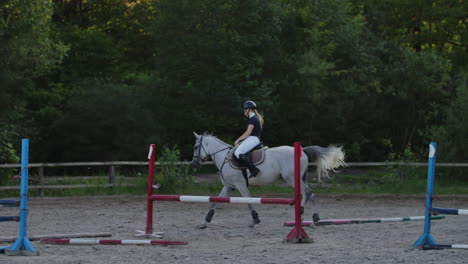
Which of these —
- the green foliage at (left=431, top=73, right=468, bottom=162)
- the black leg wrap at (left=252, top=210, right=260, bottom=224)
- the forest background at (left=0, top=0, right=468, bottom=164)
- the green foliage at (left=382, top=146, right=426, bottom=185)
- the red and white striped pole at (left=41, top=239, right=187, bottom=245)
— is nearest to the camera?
the red and white striped pole at (left=41, top=239, right=187, bottom=245)

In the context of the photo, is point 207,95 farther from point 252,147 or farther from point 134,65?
point 252,147

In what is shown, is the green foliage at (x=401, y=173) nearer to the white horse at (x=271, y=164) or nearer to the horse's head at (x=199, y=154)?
the white horse at (x=271, y=164)

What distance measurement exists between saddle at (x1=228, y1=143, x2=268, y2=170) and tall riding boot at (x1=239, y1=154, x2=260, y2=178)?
0.41ft

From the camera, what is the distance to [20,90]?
25109 mm

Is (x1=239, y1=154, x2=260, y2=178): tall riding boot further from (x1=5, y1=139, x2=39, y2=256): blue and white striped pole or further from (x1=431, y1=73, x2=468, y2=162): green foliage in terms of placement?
(x1=431, y1=73, x2=468, y2=162): green foliage

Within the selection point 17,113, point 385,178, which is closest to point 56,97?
point 17,113

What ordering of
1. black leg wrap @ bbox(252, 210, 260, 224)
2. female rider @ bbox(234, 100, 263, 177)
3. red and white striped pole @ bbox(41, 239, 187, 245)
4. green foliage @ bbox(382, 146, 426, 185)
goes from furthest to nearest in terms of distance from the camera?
green foliage @ bbox(382, 146, 426, 185), black leg wrap @ bbox(252, 210, 260, 224), female rider @ bbox(234, 100, 263, 177), red and white striped pole @ bbox(41, 239, 187, 245)

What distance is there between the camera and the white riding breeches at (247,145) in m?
14.0

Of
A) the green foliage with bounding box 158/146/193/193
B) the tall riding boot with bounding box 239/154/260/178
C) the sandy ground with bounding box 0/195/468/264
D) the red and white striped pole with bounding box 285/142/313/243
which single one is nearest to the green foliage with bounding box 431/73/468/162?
the sandy ground with bounding box 0/195/468/264

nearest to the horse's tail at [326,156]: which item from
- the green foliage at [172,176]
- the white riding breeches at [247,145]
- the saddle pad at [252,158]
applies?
the saddle pad at [252,158]

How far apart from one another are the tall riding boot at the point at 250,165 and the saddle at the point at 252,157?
125mm

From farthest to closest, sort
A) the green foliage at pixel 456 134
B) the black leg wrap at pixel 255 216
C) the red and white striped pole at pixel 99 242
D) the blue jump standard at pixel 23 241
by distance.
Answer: the green foliage at pixel 456 134, the black leg wrap at pixel 255 216, the red and white striped pole at pixel 99 242, the blue jump standard at pixel 23 241

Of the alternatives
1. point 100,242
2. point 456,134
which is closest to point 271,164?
point 100,242

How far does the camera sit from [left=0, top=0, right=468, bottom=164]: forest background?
24938mm
